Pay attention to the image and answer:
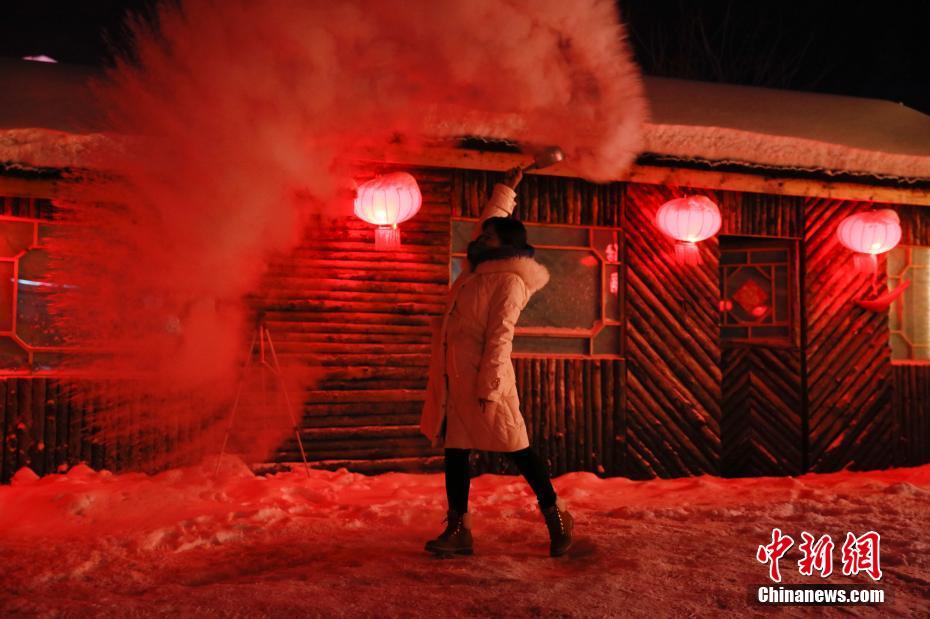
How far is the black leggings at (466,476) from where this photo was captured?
168 inches

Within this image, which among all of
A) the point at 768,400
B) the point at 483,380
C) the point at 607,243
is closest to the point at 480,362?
the point at 483,380

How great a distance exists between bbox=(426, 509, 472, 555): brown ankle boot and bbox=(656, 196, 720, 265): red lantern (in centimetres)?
485

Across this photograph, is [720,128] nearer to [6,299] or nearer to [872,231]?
[872,231]

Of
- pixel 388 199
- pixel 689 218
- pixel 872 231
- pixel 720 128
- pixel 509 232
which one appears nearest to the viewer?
pixel 509 232

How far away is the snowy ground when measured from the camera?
339cm

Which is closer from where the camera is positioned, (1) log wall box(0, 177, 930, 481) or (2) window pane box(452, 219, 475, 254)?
(1) log wall box(0, 177, 930, 481)

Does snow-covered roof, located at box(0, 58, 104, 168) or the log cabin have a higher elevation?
snow-covered roof, located at box(0, 58, 104, 168)

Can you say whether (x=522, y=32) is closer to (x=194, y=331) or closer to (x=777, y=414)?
(x=194, y=331)

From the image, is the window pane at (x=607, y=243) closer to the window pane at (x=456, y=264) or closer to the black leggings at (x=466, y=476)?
the window pane at (x=456, y=264)

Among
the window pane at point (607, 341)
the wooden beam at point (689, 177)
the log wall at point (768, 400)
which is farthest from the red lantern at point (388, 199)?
the log wall at point (768, 400)

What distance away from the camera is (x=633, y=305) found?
8.23 meters

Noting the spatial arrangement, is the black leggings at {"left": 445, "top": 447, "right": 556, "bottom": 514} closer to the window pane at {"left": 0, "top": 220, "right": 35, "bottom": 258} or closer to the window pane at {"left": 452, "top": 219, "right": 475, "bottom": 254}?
the window pane at {"left": 452, "top": 219, "right": 475, "bottom": 254}

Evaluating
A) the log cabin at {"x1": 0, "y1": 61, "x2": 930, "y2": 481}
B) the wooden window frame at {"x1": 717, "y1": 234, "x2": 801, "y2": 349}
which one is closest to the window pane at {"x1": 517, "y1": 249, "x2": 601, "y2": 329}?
the log cabin at {"x1": 0, "y1": 61, "x2": 930, "y2": 481}

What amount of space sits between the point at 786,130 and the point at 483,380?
646 cm
